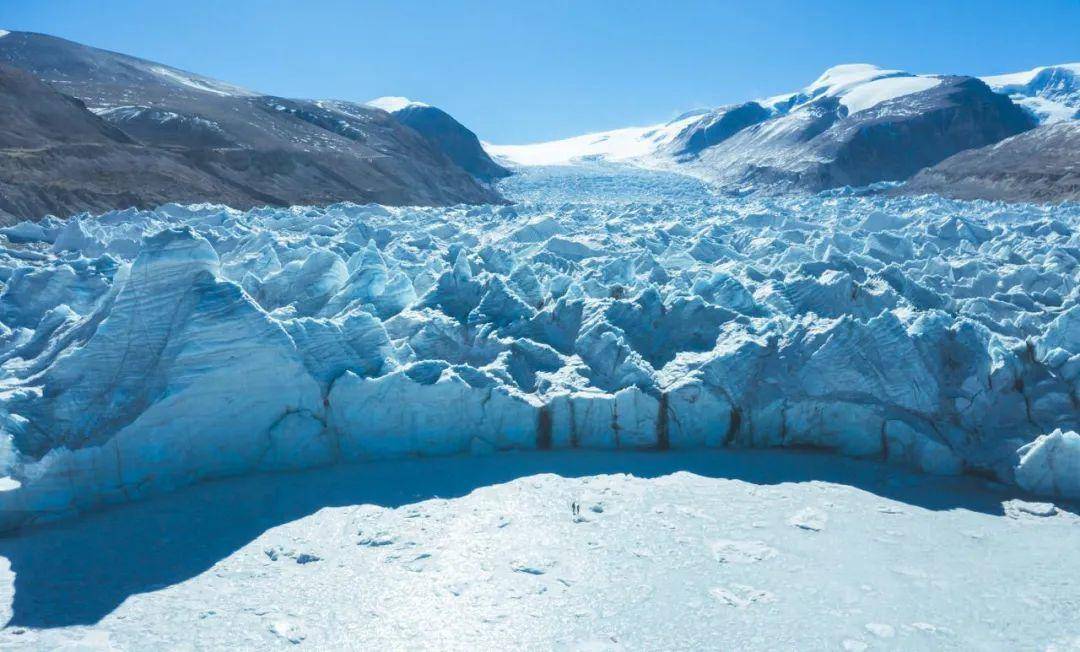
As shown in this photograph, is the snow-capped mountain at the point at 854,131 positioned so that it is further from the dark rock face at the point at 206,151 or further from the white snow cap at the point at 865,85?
the dark rock face at the point at 206,151

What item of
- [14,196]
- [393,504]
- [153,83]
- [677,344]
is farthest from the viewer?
[153,83]

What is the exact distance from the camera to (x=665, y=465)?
416cm

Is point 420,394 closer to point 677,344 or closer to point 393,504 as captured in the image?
point 393,504

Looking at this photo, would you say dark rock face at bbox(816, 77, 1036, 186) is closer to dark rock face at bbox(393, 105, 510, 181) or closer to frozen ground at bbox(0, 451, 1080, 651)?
dark rock face at bbox(393, 105, 510, 181)

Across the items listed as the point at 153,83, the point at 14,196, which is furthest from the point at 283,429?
the point at 153,83

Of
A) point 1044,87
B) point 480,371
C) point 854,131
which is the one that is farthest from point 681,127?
point 480,371

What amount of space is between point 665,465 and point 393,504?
151 centimetres

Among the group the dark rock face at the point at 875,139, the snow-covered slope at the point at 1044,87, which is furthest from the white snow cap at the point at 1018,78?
the dark rock face at the point at 875,139

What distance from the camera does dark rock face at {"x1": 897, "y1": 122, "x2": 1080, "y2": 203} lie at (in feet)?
78.4

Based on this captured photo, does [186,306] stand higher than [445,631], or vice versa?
[186,306]

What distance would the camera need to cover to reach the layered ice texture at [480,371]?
12.3 ft

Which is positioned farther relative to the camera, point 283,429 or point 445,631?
point 283,429

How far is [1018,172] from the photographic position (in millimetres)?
26125

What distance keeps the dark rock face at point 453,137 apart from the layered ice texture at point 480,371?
41.0 meters
